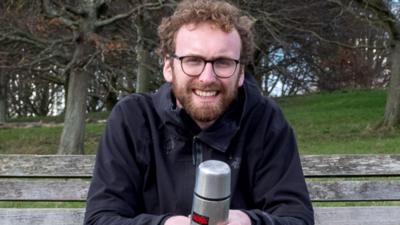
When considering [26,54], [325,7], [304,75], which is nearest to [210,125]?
[26,54]

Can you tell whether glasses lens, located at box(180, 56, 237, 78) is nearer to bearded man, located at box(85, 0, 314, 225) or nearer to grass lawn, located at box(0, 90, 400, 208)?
bearded man, located at box(85, 0, 314, 225)

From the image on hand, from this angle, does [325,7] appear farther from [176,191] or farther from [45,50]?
[176,191]

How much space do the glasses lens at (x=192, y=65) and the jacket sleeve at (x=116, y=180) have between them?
1.25 ft

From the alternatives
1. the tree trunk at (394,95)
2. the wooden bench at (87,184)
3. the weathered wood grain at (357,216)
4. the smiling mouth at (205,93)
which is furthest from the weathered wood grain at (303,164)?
the tree trunk at (394,95)

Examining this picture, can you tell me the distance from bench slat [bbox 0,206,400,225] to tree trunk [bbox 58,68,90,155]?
988cm

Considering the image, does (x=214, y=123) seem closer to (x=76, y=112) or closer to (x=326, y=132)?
(x=76, y=112)

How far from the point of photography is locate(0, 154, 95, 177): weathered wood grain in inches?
133

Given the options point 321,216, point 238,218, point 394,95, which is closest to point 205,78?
point 238,218

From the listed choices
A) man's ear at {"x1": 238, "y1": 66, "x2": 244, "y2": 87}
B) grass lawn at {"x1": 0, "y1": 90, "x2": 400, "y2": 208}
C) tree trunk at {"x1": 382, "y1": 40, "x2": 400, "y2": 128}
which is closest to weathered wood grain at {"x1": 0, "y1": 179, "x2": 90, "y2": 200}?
man's ear at {"x1": 238, "y1": 66, "x2": 244, "y2": 87}

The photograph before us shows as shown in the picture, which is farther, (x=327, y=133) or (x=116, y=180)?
(x=327, y=133)

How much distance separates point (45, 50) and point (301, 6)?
719cm

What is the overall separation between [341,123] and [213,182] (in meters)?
16.1

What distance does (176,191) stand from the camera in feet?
8.02

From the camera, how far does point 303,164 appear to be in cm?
344
